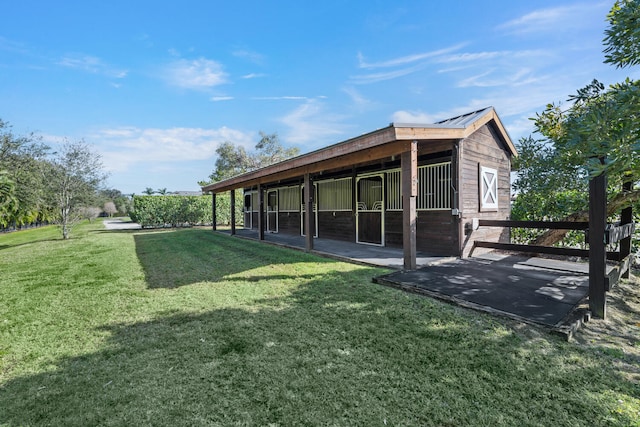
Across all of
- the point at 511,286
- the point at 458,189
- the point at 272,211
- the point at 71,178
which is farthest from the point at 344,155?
the point at 71,178

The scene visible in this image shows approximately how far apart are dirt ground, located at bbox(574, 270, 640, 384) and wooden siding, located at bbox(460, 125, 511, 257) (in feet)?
8.00

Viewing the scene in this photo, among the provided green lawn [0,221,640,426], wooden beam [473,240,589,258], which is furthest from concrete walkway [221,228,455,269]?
green lawn [0,221,640,426]

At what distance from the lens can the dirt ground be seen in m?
2.18

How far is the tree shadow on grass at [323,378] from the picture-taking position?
1627mm

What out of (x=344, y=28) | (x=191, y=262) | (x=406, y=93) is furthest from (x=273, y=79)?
(x=191, y=262)

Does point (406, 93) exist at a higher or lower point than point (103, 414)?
higher

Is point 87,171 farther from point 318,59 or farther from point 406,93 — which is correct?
point 406,93

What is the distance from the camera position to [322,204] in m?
9.79

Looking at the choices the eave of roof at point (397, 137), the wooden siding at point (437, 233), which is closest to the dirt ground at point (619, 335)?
the wooden siding at point (437, 233)

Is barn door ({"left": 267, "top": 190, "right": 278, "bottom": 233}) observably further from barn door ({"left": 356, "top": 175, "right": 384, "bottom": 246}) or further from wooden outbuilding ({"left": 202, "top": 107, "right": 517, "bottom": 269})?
barn door ({"left": 356, "top": 175, "right": 384, "bottom": 246})

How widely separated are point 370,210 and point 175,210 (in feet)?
44.4

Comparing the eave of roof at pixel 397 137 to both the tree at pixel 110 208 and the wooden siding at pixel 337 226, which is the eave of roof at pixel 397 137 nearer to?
the wooden siding at pixel 337 226

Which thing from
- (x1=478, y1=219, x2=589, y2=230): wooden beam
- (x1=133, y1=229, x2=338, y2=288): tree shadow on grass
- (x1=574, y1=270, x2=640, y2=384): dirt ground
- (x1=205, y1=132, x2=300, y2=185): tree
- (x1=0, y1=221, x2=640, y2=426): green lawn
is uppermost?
A: (x1=205, y1=132, x2=300, y2=185): tree

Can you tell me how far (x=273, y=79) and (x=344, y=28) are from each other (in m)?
4.62
